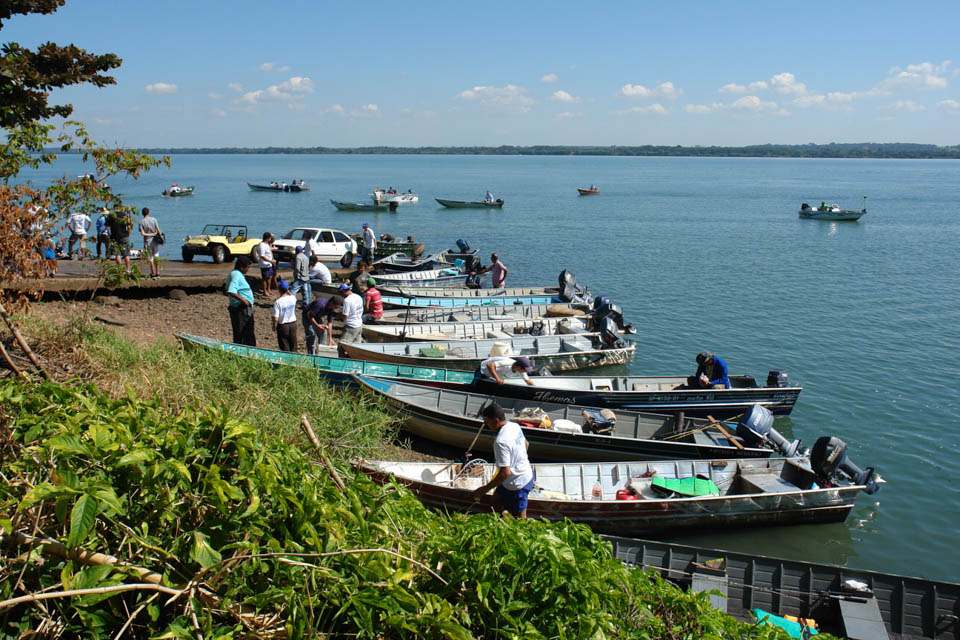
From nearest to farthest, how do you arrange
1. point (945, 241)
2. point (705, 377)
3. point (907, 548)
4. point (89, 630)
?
point (89, 630) → point (907, 548) → point (705, 377) → point (945, 241)

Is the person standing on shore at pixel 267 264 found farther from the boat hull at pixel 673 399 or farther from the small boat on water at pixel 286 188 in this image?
the small boat on water at pixel 286 188

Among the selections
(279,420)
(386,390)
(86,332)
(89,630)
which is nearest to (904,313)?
(386,390)

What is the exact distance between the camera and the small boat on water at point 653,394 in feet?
45.1

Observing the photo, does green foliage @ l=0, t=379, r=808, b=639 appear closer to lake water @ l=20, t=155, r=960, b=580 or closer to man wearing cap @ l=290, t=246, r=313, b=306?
lake water @ l=20, t=155, r=960, b=580

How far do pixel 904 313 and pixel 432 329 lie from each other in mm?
20083

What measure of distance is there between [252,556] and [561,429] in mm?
9302

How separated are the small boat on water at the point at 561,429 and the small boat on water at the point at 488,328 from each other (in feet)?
16.5

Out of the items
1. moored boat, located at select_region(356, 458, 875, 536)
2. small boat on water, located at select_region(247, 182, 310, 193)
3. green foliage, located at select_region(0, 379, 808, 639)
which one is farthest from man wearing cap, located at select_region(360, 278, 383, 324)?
small boat on water, located at select_region(247, 182, 310, 193)

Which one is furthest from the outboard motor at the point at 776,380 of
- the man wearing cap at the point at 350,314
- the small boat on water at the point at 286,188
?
the small boat on water at the point at 286,188

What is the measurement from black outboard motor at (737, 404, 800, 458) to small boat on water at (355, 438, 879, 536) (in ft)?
2.39

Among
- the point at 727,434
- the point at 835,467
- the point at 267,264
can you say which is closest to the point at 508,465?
the point at 727,434

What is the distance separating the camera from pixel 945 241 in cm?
4853

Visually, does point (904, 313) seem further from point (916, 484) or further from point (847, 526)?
point (847, 526)

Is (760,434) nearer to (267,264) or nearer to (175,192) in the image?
(267,264)
